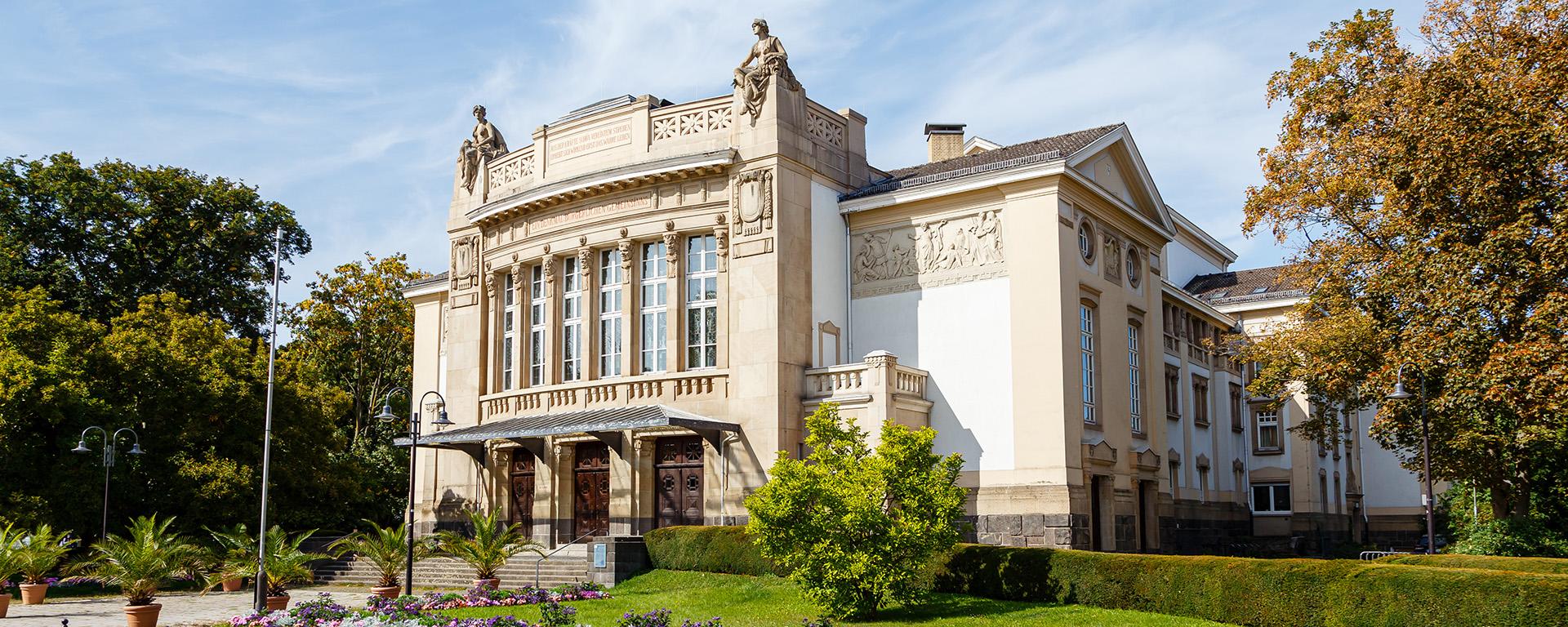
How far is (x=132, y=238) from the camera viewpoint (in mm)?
47750

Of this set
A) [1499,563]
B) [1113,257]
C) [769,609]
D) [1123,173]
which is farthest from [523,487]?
[1499,563]

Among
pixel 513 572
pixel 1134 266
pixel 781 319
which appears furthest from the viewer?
pixel 1134 266

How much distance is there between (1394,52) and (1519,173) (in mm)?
4402

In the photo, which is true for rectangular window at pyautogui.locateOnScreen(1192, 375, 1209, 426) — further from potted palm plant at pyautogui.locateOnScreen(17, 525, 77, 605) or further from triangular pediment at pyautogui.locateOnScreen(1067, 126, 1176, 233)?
potted palm plant at pyautogui.locateOnScreen(17, 525, 77, 605)

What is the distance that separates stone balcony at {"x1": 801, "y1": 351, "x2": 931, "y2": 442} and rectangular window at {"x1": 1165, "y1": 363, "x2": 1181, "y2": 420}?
11138mm

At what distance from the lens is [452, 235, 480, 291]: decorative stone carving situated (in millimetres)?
36812

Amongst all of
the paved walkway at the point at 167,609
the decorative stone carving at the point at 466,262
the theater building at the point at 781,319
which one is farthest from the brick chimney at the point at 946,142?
the paved walkway at the point at 167,609

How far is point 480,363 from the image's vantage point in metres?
36.1

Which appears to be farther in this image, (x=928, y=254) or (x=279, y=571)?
(x=928, y=254)

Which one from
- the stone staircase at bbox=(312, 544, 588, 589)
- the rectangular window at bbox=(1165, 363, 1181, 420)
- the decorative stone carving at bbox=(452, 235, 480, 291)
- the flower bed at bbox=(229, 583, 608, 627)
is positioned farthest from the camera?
the rectangular window at bbox=(1165, 363, 1181, 420)

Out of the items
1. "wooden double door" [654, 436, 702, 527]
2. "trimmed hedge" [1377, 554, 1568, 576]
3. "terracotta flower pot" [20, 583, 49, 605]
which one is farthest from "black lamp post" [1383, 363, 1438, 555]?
"terracotta flower pot" [20, 583, 49, 605]

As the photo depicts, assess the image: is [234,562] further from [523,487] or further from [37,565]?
[523,487]

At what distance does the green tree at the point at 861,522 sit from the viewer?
2022 cm

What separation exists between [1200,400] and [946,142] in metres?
12.0
